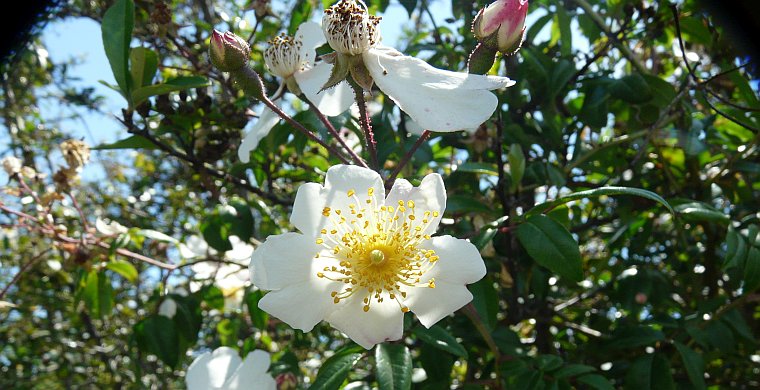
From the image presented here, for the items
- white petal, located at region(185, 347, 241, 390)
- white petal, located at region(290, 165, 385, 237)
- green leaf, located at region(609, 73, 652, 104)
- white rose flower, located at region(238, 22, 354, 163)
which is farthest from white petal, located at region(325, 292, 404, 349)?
green leaf, located at region(609, 73, 652, 104)

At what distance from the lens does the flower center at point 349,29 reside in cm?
100

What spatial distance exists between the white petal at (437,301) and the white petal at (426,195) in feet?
0.30

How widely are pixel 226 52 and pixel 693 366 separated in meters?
1.11

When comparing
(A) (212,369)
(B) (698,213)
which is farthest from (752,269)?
(A) (212,369)

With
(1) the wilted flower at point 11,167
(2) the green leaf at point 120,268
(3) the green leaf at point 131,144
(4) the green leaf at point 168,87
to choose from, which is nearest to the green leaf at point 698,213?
(4) the green leaf at point 168,87

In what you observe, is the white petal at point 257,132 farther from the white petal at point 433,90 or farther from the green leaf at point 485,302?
the green leaf at point 485,302

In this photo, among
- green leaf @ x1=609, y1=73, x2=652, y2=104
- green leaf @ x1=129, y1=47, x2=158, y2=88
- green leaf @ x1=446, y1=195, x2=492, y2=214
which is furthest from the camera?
green leaf @ x1=609, y1=73, x2=652, y2=104

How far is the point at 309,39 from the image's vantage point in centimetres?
127

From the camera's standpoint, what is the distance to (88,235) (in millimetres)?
1690

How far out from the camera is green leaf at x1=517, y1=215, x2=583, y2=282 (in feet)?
3.46

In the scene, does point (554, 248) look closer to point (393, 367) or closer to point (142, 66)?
point (393, 367)

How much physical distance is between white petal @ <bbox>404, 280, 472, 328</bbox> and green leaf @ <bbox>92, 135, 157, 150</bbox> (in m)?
0.75

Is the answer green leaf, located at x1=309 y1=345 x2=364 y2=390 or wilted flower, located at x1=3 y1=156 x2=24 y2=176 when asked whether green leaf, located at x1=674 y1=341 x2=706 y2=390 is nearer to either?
green leaf, located at x1=309 y1=345 x2=364 y2=390

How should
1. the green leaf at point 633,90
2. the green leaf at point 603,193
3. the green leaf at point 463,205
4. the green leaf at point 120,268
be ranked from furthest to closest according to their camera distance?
the green leaf at point 120,268, the green leaf at point 633,90, the green leaf at point 463,205, the green leaf at point 603,193
